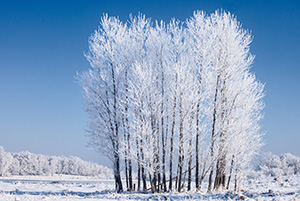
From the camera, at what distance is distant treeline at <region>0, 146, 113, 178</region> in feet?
253

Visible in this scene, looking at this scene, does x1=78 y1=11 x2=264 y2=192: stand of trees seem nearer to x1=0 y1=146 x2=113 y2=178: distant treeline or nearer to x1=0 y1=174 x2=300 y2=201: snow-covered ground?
x1=0 y1=174 x2=300 y2=201: snow-covered ground

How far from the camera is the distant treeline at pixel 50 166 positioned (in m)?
77.0

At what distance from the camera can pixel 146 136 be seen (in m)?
11.1

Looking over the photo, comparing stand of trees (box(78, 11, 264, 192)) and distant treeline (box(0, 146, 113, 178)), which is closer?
stand of trees (box(78, 11, 264, 192))

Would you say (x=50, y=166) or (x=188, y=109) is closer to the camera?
(x=188, y=109)

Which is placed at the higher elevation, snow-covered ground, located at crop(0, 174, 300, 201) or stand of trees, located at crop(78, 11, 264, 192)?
stand of trees, located at crop(78, 11, 264, 192)

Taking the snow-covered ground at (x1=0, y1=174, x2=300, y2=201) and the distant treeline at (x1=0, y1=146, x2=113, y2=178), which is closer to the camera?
the snow-covered ground at (x1=0, y1=174, x2=300, y2=201)

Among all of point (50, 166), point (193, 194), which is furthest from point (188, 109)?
point (50, 166)

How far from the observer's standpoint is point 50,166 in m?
84.9

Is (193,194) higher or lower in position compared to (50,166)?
lower

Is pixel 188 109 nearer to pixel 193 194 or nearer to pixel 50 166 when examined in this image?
pixel 193 194

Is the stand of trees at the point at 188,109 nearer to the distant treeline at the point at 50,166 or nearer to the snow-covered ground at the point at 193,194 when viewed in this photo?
the snow-covered ground at the point at 193,194

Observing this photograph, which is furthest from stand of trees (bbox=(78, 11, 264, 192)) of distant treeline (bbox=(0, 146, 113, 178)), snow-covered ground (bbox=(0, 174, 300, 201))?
distant treeline (bbox=(0, 146, 113, 178))

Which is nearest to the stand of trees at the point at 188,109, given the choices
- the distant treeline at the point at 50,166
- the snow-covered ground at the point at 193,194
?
the snow-covered ground at the point at 193,194
